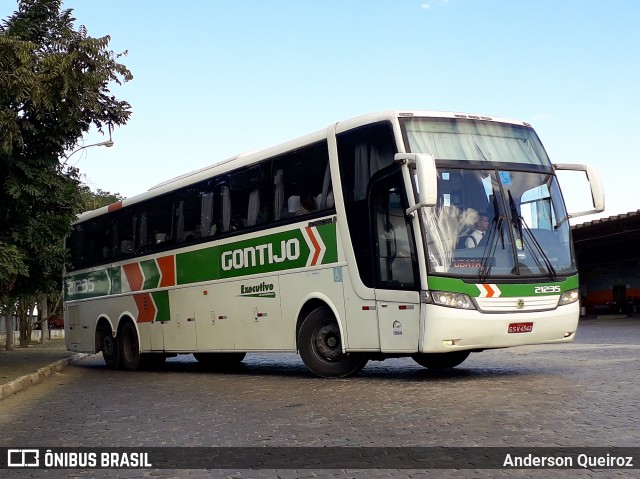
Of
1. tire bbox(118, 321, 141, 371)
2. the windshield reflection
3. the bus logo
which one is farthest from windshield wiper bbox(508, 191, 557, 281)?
tire bbox(118, 321, 141, 371)

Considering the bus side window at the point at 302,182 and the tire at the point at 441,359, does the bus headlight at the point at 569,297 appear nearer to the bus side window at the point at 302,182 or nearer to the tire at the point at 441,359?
the tire at the point at 441,359

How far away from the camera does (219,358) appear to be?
749 inches

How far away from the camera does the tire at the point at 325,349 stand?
1292cm

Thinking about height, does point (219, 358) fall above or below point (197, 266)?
below

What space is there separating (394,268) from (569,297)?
7.96ft

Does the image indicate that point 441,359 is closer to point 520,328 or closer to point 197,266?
point 520,328

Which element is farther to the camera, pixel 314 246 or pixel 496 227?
pixel 314 246

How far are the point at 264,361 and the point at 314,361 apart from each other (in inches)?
278

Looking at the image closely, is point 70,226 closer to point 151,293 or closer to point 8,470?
point 151,293

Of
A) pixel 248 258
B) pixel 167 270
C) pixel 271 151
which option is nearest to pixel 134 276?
pixel 167 270

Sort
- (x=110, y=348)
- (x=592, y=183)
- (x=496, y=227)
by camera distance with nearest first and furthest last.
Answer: (x=496, y=227) → (x=592, y=183) → (x=110, y=348)

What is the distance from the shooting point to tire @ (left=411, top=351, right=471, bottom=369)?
13945 mm

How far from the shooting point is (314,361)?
13156 mm

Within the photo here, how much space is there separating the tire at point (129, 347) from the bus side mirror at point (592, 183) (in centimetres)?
983
